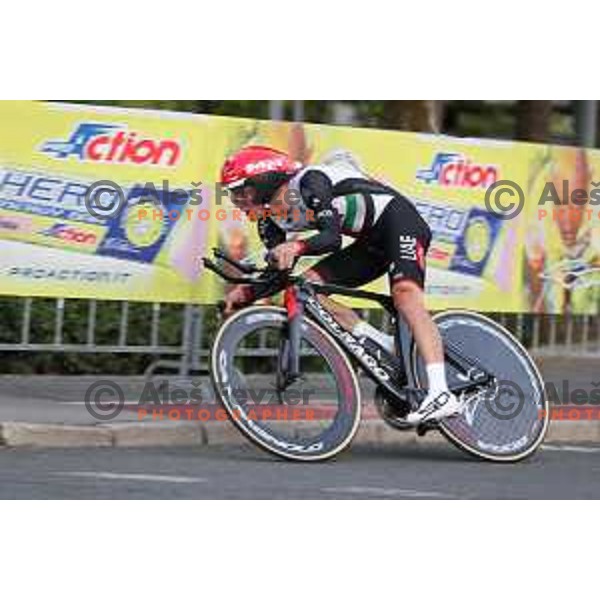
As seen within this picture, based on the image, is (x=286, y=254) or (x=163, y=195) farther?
(x=163, y=195)

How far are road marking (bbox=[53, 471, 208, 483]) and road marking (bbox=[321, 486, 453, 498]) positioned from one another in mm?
686

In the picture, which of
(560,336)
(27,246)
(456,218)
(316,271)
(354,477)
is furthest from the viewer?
(560,336)

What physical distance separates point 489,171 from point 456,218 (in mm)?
480

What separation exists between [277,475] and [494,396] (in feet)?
5.49

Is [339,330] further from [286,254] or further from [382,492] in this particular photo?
[382,492]

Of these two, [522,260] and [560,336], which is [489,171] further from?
[560,336]

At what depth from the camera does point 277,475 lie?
29.4 feet

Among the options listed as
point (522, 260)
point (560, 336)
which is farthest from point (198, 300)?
point (560, 336)

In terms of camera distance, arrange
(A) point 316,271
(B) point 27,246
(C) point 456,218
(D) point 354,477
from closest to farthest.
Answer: (D) point 354,477
(A) point 316,271
(B) point 27,246
(C) point 456,218

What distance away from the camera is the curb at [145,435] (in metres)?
10.1

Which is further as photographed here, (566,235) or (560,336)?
(560,336)

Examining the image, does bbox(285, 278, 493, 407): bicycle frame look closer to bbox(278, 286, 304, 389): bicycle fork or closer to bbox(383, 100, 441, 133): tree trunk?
bbox(278, 286, 304, 389): bicycle fork

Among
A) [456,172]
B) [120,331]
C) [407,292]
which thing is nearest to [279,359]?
[407,292]

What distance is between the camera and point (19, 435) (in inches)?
394
